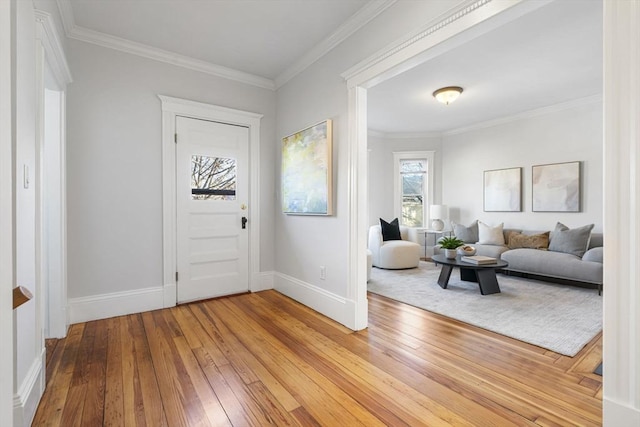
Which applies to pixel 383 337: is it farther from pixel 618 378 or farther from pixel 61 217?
pixel 61 217

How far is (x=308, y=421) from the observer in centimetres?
150

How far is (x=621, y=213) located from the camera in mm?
1271

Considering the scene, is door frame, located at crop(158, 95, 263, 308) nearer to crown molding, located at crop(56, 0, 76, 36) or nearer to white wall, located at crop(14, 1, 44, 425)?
crown molding, located at crop(56, 0, 76, 36)

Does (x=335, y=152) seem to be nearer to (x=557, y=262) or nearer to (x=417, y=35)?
(x=417, y=35)

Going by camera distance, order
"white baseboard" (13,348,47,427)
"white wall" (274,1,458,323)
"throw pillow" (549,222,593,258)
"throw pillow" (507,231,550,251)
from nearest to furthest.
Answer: "white baseboard" (13,348,47,427) < "white wall" (274,1,458,323) < "throw pillow" (549,222,593,258) < "throw pillow" (507,231,550,251)

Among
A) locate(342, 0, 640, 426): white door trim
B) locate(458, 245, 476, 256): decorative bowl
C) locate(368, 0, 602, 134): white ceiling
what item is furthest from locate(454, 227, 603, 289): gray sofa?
locate(342, 0, 640, 426): white door trim

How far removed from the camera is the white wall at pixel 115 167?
2.76 m

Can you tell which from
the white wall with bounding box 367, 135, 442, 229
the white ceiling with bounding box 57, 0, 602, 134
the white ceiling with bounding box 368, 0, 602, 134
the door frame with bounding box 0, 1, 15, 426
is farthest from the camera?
the white wall with bounding box 367, 135, 442, 229

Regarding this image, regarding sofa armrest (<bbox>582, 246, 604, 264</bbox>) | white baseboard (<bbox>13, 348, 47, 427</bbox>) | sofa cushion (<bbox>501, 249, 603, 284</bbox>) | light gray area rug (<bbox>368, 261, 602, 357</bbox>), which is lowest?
light gray area rug (<bbox>368, 261, 602, 357</bbox>)

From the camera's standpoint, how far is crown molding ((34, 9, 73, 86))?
1.84 m

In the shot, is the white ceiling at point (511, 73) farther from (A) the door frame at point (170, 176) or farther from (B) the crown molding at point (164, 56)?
(A) the door frame at point (170, 176)

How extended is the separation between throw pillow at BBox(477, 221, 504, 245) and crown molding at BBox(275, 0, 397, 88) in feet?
13.8

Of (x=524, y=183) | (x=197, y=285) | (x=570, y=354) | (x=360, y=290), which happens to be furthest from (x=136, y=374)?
(x=524, y=183)

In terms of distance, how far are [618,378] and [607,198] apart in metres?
0.78
